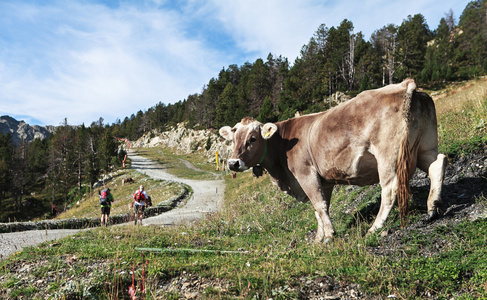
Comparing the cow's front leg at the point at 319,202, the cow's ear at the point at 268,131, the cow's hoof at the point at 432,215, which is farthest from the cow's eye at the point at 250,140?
the cow's hoof at the point at 432,215

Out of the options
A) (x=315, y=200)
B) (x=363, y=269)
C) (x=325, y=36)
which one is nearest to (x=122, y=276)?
(x=363, y=269)

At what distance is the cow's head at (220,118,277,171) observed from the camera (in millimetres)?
6941

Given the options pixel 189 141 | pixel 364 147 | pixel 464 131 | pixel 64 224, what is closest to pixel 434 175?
pixel 364 147

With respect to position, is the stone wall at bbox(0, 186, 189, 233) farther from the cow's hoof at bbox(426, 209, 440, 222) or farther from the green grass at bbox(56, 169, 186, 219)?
the cow's hoof at bbox(426, 209, 440, 222)

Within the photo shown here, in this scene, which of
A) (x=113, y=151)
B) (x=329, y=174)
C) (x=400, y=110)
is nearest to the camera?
(x=400, y=110)

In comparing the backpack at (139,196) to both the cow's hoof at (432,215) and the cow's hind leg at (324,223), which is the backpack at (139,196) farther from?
the cow's hoof at (432,215)

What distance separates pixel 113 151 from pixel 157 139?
6746 cm

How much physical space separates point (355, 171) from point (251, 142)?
255 centimetres

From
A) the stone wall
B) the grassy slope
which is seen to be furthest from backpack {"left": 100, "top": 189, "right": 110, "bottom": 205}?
the grassy slope

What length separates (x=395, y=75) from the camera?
57688 mm

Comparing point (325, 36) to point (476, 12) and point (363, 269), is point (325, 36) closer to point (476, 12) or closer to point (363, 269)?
point (476, 12)

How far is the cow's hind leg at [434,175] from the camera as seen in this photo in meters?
5.21

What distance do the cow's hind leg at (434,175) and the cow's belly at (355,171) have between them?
0.95 meters

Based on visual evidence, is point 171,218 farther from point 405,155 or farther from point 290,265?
point 405,155
